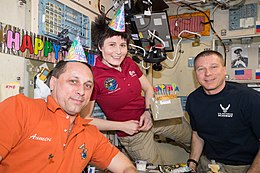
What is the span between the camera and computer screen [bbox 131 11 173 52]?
2.11 meters

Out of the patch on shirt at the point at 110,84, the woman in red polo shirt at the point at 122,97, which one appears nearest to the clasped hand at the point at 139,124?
the woman in red polo shirt at the point at 122,97

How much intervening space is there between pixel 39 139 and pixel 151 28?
1472 millimetres

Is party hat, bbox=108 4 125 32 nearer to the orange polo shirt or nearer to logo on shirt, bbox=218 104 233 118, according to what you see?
the orange polo shirt

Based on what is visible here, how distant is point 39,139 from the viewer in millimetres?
1100

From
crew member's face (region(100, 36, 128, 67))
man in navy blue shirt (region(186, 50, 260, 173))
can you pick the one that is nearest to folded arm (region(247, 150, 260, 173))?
man in navy blue shirt (region(186, 50, 260, 173))

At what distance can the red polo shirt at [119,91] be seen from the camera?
1.72 metres

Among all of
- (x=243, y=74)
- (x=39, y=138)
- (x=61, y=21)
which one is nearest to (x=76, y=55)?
(x=61, y=21)

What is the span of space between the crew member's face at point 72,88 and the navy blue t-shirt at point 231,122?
3.39 ft

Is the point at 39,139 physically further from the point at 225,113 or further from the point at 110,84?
the point at 225,113

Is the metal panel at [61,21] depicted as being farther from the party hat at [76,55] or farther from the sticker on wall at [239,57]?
the sticker on wall at [239,57]

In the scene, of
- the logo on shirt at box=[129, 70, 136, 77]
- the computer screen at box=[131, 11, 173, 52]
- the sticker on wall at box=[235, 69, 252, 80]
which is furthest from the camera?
the sticker on wall at box=[235, 69, 252, 80]

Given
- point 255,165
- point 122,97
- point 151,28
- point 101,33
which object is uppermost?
point 151,28

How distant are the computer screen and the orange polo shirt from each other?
1179 mm

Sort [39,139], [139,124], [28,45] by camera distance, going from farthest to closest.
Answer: [139,124], [28,45], [39,139]
